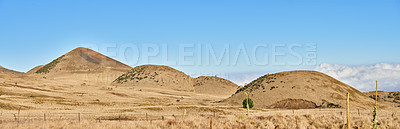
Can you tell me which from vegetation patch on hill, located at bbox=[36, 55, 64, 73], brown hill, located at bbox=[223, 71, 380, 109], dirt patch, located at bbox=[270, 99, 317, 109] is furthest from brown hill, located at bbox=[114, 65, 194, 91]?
dirt patch, located at bbox=[270, 99, 317, 109]

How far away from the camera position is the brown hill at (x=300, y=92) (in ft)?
216

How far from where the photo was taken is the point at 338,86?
75188 mm

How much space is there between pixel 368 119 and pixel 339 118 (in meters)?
2.08

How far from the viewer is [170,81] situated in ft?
447

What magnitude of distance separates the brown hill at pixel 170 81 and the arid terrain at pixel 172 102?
1.30 ft

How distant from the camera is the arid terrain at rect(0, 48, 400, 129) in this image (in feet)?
84.9

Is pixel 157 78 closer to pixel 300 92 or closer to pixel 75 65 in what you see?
pixel 75 65

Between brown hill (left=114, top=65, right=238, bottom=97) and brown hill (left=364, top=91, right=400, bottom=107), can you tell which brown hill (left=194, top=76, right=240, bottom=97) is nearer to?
brown hill (left=114, top=65, right=238, bottom=97)

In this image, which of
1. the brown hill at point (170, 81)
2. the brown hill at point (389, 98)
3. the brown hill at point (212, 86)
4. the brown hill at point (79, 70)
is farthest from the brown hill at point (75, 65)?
the brown hill at point (389, 98)

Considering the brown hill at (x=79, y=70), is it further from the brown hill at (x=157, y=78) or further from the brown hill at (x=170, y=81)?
the brown hill at (x=170, y=81)

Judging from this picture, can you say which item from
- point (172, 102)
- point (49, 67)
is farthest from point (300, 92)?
point (49, 67)

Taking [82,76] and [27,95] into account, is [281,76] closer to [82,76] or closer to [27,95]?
[27,95]

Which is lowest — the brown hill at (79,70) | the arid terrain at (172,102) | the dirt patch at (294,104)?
the dirt patch at (294,104)

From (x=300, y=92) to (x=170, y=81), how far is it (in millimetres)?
75206
